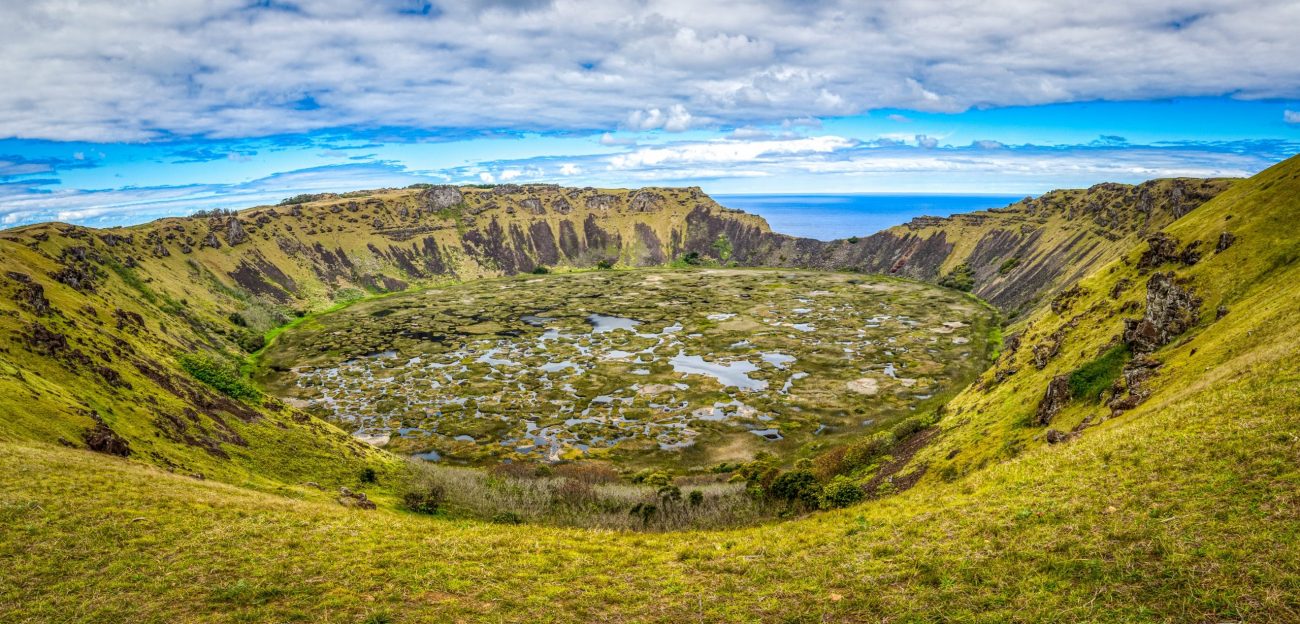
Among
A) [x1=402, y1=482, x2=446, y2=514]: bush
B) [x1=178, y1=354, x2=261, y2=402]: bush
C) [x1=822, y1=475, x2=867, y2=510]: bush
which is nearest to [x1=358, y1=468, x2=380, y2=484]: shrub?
[x1=402, y1=482, x2=446, y2=514]: bush

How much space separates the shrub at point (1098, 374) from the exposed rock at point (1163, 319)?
145 centimetres

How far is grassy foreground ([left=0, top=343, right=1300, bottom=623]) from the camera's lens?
1962cm

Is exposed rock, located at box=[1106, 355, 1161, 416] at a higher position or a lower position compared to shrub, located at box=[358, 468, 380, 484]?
higher

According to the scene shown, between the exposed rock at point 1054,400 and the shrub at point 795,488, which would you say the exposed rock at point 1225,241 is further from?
the shrub at point 795,488

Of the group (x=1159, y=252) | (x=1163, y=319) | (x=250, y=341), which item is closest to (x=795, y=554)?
(x=1163, y=319)

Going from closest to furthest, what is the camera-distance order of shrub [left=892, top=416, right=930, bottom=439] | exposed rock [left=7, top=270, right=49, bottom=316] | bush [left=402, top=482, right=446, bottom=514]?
bush [left=402, top=482, right=446, bottom=514] → exposed rock [left=7, top=270, right=49, bottom=316] → shrub [left=892, top=416, right=930, bottom=439]

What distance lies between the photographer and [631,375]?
117438mm

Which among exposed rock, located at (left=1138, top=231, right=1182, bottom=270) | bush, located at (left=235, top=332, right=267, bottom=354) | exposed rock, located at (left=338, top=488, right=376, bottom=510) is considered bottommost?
exposed rock, located at (left=338, top=488, right=376, bottom=510)

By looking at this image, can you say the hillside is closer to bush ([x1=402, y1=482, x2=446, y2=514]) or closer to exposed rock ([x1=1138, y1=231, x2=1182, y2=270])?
bush ([x1=402, y1=482, x2=446, y2=514])

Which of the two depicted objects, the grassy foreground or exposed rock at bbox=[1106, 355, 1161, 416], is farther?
exposed rock at bbox=[1106, 355, 1161, 416]

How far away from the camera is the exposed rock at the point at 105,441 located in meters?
40.8

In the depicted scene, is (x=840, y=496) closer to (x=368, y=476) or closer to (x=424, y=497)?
(x=424, y=497)

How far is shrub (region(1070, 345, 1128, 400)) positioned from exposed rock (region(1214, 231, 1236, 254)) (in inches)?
717

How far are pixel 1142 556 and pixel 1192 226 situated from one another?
74734 mm
